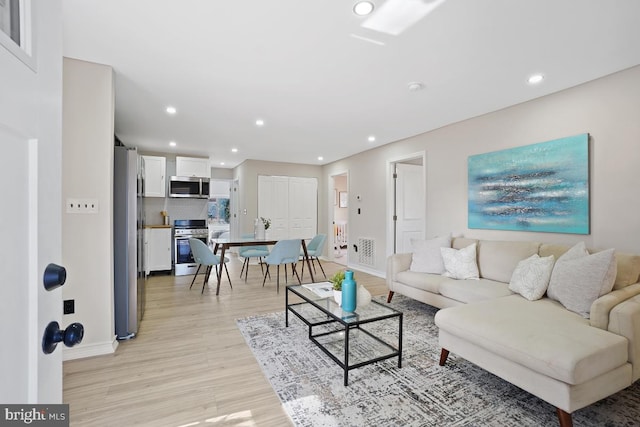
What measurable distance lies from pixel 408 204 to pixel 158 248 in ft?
15.2

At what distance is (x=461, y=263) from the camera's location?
128 inches

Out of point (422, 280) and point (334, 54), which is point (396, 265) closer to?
point (422, 280)

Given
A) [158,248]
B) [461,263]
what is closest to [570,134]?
[461,263]

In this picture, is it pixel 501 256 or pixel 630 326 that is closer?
pixel 630 326

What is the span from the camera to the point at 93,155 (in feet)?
7.89

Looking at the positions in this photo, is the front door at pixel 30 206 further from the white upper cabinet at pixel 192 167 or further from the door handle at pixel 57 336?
the white upper cabinet at pixel 192 167

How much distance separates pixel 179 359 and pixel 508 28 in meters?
3.42

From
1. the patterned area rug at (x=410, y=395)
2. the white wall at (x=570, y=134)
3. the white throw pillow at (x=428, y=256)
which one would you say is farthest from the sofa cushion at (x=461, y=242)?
the patterned area rug at (x=410, y=395)

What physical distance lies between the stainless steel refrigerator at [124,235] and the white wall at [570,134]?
3.71m

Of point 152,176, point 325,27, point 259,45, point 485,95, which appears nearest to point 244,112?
point 259,45

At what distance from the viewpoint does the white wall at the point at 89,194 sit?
2355mm

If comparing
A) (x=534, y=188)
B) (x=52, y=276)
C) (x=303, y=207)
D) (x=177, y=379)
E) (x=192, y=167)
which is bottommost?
(x=177, y=379)

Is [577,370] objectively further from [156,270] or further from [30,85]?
[156,270]

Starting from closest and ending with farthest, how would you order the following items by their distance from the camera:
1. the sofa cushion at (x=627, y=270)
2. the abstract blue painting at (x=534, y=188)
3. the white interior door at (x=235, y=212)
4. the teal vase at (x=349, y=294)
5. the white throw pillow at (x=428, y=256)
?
1. the sofa cushion at (x=627, y=270)
2. the teal vase at (x=349, y=294)
3. the abstract blue painting at (x=534, y=188)
4. the white throw pillow at (x=428, y=256)
5. the white interior door at (x=235, y=212)
